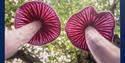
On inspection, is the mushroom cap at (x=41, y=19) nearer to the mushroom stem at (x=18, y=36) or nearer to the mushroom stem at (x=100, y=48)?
the mushroom stem at (x=18, y=36)

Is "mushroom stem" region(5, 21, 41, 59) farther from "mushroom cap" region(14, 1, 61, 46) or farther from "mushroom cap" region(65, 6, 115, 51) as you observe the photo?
"mushroom cap" region(65, 6, 115, 51)

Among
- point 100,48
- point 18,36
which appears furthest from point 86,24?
point 18,36

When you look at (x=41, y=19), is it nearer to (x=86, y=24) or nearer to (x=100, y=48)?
(x=86, y=24)

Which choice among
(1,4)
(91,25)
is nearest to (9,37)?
(1,4)

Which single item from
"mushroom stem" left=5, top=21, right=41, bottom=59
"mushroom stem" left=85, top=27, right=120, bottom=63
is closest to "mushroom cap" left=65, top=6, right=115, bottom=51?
"mushroom stem" left=85, top=27, right=120, bottom=63

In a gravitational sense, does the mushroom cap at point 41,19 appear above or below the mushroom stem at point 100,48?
above

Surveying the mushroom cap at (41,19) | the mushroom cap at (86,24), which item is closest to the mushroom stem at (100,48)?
the mushroom cap at (86,24)
